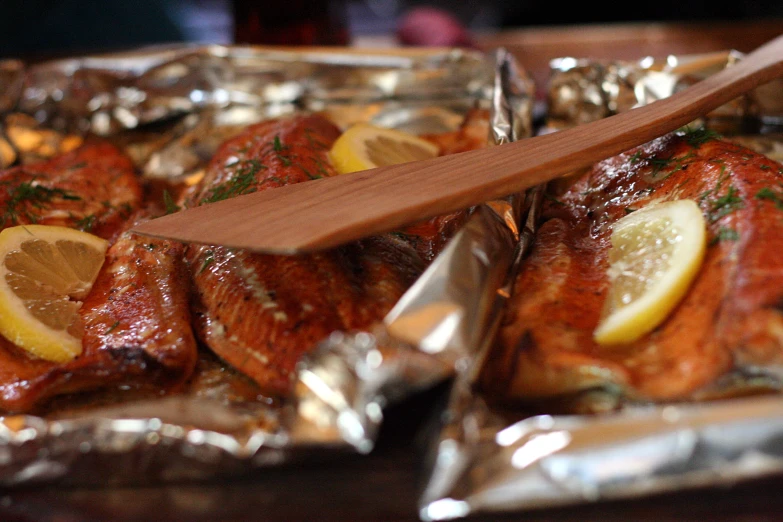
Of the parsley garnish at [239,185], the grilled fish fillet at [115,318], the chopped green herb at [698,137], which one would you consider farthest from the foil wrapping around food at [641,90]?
the grilled fish fillet at [115,318]

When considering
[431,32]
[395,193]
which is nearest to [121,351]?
[395,193]

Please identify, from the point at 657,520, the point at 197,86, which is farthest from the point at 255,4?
the point at 657,520

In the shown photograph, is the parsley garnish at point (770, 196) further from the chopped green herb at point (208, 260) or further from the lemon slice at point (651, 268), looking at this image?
the chopped green herb at point (208, 260)

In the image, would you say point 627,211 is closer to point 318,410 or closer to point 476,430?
point 476,430

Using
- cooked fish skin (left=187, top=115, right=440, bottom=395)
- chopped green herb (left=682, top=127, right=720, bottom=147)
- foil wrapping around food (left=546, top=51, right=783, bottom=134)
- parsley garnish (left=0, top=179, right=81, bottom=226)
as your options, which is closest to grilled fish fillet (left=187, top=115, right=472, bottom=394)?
cooked fish skin (left=187, top=115, right=440, bottom=395)

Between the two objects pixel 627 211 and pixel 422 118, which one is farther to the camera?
pixel 422 118

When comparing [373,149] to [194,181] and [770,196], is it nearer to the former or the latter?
[194,181]

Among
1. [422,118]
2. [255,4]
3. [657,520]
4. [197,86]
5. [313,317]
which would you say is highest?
[255,4]
